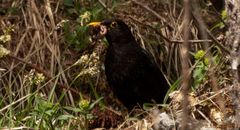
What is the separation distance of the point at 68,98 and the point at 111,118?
1080 millimetres

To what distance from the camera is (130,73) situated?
4.48 meters

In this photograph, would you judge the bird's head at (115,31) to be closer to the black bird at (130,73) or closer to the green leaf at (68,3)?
the black bird at (130,73)

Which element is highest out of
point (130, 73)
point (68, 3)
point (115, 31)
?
point (68, 3)

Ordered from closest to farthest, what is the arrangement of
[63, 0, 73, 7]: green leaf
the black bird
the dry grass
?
the black bird
the dry grass
[63, 0, 73, 7]: green leaf

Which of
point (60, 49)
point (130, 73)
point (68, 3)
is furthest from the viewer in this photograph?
point (68, 3)

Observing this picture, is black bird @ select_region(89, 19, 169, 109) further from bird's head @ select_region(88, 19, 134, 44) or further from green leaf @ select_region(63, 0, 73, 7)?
green leaf @ select_region(63, 0, 73, 7)

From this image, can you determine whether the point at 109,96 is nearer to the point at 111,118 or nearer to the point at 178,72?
the point at 178,72

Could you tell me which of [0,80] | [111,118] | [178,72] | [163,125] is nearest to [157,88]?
[178,72]

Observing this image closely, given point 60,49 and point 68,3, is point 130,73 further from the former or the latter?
point 68,3

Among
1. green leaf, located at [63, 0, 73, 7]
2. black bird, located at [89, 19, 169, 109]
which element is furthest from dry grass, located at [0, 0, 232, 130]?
black bird, located at [89, 19, 169, 109]

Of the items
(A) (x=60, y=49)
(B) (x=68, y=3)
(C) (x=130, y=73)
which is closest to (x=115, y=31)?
(C) (x=130, y=73)

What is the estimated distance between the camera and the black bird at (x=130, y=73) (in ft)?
Answer: 14.7

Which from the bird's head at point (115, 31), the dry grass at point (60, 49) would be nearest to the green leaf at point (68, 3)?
the dry grass at point (60, 49)

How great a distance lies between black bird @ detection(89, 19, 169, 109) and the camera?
14.7 ft
